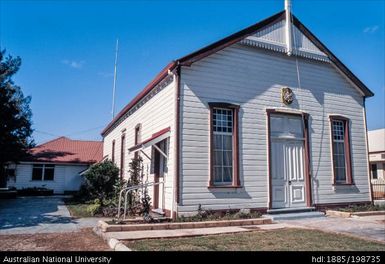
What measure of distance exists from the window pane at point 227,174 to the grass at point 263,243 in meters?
2.99

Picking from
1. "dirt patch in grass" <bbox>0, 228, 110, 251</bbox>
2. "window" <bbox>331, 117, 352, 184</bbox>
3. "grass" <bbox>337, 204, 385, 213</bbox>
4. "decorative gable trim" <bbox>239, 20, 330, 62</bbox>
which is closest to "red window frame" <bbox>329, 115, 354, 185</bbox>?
"window" <bbox>331, 117, 352, 184</bbox>

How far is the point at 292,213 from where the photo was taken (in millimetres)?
12219

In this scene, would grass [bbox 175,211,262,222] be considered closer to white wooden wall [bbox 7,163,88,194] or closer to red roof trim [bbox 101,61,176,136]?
red roof trim [bbox 101,61,176,136]

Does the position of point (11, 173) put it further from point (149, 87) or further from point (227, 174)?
point (227, 174)

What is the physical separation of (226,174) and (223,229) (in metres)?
2.58

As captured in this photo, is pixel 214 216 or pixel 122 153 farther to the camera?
pixel 122 153

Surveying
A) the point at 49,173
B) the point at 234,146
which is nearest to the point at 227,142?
the point at 234,146

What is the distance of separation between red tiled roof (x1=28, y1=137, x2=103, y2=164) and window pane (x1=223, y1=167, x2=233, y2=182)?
2264 centimetres

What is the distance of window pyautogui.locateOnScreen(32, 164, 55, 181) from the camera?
3039cm

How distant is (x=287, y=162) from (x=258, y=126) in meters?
1.84

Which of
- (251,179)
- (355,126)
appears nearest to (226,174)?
(251,179)

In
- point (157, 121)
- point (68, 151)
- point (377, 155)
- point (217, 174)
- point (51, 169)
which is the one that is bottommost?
point (217, 174)

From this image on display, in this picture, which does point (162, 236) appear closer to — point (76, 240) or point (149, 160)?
point (76, 240)

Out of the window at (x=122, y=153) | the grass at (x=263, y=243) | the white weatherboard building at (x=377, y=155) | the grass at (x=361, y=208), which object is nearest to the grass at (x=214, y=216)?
the grass at (x=263, y=243)
